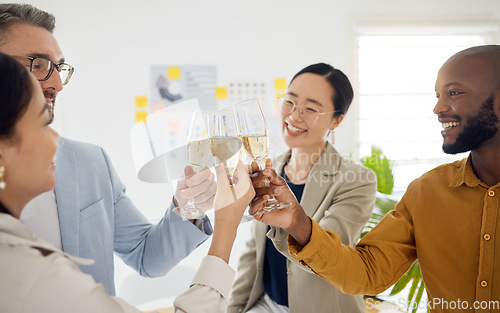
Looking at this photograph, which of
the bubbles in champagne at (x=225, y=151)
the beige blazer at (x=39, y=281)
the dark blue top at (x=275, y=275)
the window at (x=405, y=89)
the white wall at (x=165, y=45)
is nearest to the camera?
the beige blazer at (x=39, y=281)

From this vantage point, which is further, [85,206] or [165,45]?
[165,45]

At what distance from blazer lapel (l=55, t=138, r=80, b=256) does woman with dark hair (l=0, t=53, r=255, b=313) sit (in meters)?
0.32

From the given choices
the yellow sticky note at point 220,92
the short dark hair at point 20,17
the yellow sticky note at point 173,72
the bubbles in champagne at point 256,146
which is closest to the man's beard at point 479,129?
the bubbles in champagne at point 256,146

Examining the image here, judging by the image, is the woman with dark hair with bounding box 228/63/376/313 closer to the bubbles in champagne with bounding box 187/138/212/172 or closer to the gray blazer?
the gray blazer

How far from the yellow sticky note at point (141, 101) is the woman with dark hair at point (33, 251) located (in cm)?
290

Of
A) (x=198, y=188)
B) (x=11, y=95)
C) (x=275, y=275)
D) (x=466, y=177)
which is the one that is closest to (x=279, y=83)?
(x=275, y=275)

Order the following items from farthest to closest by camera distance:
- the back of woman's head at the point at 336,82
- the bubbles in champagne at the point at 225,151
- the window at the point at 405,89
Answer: the window at the point at 405,89 < the back of woman's head at the point at 336,82 < the bubbles in champagne at the point at 225,151

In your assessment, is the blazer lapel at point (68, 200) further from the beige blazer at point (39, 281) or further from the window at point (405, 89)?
the window at point (405, 89)

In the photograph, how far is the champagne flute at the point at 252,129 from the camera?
0.97 metres

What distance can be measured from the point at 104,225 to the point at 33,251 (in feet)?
1.76

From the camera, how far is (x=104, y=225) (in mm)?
1188

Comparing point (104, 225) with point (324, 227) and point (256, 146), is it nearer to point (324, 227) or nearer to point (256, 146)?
point (256, 146)

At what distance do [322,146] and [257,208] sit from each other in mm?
904

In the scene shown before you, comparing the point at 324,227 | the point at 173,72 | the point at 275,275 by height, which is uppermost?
the point at 173,72
